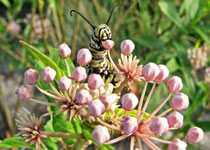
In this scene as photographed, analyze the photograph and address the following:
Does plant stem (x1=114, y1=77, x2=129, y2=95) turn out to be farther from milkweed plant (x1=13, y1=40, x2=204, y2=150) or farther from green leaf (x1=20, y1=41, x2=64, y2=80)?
green leaf (x1=20, y1=41, x2=64, y2=80)

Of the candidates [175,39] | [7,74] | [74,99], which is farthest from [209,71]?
[7,74]

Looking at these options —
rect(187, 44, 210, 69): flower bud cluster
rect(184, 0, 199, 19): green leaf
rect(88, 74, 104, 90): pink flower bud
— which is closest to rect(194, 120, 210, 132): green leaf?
rect(187, 44, 210, 69): flower bud cluster

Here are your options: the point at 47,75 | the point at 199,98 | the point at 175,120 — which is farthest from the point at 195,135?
the point at 199,98

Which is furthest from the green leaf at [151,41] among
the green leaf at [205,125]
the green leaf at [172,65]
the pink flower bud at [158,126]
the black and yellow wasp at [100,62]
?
the pink flower bud at [158,126]

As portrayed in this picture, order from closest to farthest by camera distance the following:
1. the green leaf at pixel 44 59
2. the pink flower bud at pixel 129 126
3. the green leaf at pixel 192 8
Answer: the pink flower bud at pixel 129 126 < the green leaf at pixel 44 59 < the green leaf at pixel 192 8

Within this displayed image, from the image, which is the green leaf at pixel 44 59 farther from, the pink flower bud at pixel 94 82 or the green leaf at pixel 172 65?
the green leaf at pixel 172 65

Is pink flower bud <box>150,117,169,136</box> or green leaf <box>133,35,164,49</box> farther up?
green leaf <box>133,35,164,49</box>

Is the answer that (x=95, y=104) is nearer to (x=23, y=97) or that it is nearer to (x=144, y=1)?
(x=23, y=97)

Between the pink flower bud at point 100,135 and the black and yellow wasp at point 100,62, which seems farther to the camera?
the black and yellow wasp at point 100,62

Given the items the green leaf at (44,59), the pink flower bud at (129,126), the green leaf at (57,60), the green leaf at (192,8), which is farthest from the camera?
the green leaf at (192,8)

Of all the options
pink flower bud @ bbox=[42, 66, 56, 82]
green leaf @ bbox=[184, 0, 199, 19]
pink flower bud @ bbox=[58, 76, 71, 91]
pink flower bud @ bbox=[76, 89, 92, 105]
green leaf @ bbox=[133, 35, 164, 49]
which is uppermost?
green leaf @ bbox=[184, 0, 199, 19]
